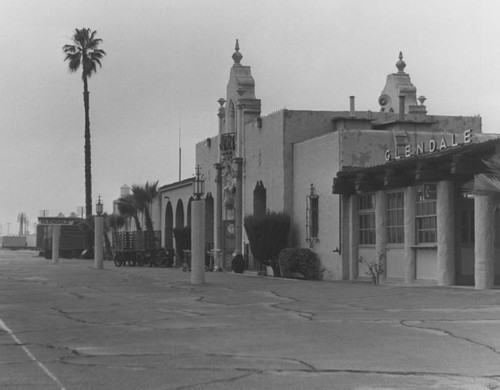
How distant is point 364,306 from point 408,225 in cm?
952

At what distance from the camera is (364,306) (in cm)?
1934

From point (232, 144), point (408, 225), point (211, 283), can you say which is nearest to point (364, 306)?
point (408, 225)

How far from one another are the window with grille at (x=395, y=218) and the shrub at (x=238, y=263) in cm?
1160

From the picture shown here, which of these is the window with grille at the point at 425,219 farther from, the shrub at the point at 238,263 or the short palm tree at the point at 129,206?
the short palm tree at the point at 129,206

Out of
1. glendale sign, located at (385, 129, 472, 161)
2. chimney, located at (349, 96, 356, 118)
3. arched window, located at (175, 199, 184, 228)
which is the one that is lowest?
arched window, located at (175, 199, 184, 228)

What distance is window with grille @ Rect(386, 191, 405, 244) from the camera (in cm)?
2986

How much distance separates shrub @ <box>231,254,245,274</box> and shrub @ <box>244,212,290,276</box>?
3.18 meters

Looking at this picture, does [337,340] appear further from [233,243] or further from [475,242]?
[233,243]

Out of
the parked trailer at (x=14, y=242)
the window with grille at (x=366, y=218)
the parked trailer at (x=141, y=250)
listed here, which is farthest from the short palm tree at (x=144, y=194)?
the parked trailer at (x=14, y=242)

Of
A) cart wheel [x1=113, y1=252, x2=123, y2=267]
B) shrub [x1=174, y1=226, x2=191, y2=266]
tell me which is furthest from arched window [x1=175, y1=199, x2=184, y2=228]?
shrub [x1=174, y1=226, x2=191, y2=266]

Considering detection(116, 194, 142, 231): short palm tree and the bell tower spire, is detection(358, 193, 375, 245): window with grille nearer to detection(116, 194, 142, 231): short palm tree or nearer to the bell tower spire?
the bell tower spire

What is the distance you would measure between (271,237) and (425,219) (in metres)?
10.4

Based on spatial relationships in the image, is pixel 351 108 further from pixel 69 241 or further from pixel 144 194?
pixel 69 241

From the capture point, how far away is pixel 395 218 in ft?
99.5
